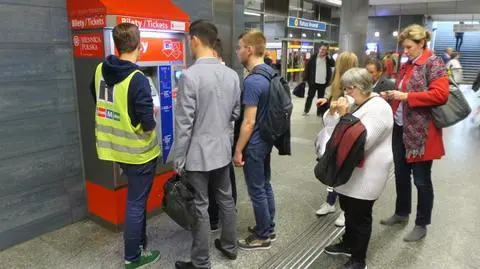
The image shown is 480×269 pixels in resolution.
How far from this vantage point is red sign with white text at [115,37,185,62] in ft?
8.29

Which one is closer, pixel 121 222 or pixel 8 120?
pixel 8 120

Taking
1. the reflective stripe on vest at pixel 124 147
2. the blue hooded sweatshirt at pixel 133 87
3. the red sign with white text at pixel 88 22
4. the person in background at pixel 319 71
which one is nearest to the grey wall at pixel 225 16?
the red sign with white text at pixel 88 22

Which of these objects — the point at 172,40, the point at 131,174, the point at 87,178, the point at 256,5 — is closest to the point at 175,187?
the point at 131,174

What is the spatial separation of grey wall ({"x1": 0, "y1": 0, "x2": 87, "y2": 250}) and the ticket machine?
9 centimetres

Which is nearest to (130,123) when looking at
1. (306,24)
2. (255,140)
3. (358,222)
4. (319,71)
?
(255,140)

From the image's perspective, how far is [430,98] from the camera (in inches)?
89.7

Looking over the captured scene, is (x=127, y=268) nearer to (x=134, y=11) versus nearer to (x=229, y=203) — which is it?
(x=229, y=203)

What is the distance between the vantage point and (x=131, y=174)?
2.04 meters

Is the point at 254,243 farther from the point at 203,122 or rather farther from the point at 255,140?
the point at 203,122

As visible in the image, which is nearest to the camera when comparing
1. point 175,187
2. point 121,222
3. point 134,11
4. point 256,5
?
point 175,187

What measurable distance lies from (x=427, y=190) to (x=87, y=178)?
2.48 metres

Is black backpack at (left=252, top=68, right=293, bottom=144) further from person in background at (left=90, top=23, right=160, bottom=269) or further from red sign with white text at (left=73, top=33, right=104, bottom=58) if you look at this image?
red sign with white text at (left=73, top=33, right=104, bottom=58)

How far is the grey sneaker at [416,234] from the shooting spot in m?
2.59

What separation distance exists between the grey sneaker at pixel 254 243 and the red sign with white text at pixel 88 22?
5.57 feet
